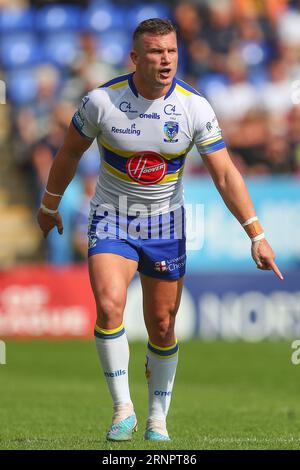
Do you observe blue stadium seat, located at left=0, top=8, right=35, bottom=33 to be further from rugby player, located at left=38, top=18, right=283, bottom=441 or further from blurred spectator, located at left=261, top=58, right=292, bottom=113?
rugby player, located at left=38, top=18, right=283, bottom=441

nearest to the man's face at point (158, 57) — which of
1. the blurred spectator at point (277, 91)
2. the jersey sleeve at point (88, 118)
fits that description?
→ the jersey sleeve at point (88, 118)


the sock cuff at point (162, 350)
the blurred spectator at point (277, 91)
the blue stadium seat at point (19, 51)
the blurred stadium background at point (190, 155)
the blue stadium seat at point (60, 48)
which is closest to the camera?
the sock cuff at point (162, 350)

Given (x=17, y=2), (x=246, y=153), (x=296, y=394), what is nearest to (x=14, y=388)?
(x=296, y=394)

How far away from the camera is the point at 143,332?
1728cm

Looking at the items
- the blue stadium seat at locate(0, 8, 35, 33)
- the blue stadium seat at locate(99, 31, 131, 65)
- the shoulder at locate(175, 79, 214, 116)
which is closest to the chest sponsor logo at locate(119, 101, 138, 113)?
the shoulder at locate(175, 79, 214, 116)

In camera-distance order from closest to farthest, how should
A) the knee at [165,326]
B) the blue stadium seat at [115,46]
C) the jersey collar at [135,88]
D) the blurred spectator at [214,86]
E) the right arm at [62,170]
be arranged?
the jersey collar at [135,88] < the right arm at [62,170] < the knee at [165,326] < the blurred spectator at [214,86] < the blue stadium seat at [115,46]

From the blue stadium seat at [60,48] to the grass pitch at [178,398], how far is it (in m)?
6.01

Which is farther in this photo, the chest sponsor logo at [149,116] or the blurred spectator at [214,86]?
the blurred spectator at [214,86]

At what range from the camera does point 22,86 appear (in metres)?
20.5

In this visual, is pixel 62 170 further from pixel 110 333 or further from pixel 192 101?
pixel 110 333

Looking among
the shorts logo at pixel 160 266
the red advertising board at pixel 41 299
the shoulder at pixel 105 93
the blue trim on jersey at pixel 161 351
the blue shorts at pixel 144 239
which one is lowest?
the red advertising board at pixel 41 299

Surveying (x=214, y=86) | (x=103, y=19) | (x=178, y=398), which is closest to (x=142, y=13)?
(x=103, y=19)

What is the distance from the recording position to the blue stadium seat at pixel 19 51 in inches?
834

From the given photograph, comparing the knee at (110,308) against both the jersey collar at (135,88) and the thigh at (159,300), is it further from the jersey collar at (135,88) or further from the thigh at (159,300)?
the jersey collar at (135,88)
